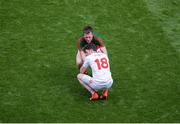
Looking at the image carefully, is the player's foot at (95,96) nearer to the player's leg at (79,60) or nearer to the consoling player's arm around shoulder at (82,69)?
the consoling player's arm around shoulder at (82,69)

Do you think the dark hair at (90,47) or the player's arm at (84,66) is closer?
the player's arm at (84,66)

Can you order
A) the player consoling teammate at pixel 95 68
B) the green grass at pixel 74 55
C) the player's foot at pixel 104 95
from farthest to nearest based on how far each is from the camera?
the player's foot at pixel 104 95 → the player consoling teammate at pixel 95 68 → the green grass at pixel 74 55

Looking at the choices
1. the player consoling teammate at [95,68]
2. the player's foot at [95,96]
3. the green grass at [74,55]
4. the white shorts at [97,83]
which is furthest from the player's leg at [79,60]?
the player's foot at [95,96]

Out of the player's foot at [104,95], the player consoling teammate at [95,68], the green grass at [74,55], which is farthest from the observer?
the player's foot at [104,95]

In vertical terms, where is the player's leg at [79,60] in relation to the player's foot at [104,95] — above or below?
above

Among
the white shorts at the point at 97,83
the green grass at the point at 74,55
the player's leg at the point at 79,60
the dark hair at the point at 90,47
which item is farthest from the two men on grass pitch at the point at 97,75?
the player's leg at the point at 79,60

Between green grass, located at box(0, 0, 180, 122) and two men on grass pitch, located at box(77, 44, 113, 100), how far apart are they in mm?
253

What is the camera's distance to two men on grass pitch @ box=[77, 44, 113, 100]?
10680 millimetres

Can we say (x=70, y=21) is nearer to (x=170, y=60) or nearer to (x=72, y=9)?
(x=72, y=9)

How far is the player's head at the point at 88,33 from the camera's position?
10992mm

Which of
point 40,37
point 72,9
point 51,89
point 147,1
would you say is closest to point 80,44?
point 51,89

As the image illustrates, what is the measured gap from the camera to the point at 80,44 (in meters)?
11.5

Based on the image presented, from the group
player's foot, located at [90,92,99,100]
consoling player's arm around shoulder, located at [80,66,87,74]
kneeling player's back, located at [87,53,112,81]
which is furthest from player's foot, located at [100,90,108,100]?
consoling player's arm around shoulder, located at [80,66,87,74]

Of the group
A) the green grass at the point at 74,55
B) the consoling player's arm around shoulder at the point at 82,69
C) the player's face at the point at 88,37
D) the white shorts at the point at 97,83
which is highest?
the player's face at the point at 88,37
